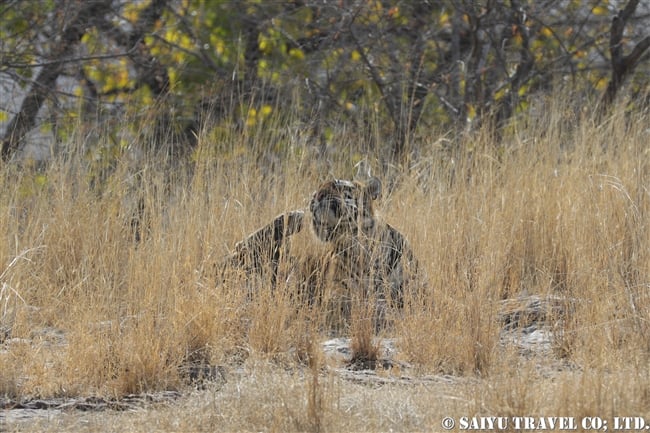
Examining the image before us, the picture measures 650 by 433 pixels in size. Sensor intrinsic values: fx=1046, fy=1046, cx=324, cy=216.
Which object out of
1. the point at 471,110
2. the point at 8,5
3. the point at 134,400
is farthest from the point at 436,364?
the point at 8,5

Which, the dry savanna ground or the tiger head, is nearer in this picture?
the dry savanna ground

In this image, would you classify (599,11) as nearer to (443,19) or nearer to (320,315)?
(443,19)

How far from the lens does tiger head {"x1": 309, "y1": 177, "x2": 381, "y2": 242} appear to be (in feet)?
18.7

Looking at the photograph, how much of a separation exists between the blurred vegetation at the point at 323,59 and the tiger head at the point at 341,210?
3212 millimetres

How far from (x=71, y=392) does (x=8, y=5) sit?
22.1ft

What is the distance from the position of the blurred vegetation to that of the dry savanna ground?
7.53ft

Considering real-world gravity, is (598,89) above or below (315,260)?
above

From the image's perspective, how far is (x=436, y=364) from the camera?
491 centimetres

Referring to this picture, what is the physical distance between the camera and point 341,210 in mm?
5703

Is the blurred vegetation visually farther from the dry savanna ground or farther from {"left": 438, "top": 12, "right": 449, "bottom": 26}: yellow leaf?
the dry savanna ground

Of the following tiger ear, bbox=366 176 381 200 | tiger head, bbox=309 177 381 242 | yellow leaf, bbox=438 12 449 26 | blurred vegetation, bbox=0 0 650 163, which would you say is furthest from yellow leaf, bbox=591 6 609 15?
tiger head, bbox=309 177 381 242

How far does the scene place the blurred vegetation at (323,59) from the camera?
9.63 meters

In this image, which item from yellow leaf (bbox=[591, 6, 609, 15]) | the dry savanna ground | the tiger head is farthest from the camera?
yellow leaf (bbox=[591, 6, 609, 15])

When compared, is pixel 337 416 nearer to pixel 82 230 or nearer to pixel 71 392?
pixel 71 392
